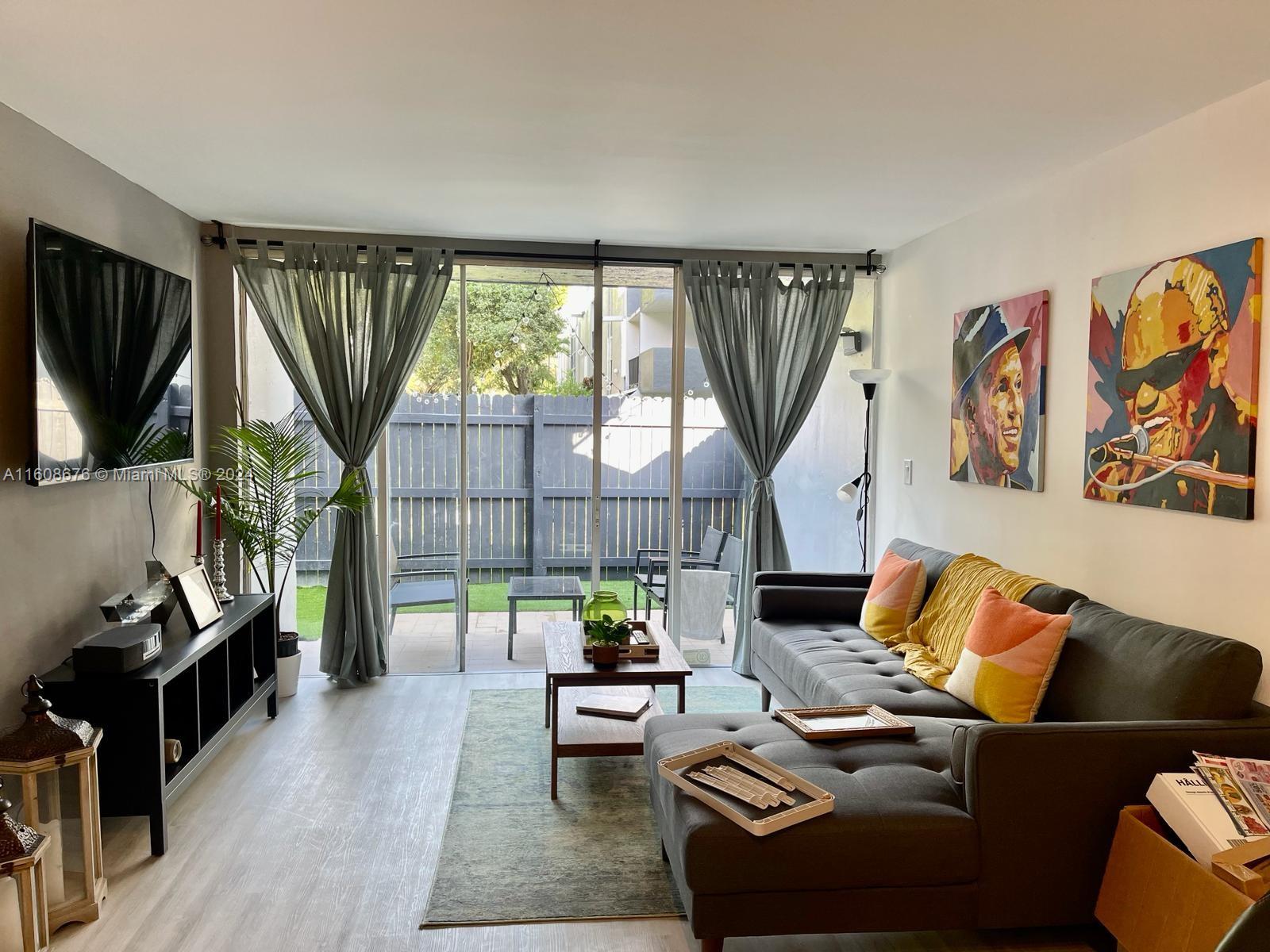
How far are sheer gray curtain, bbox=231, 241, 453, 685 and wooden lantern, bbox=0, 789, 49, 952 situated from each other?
2.47 m

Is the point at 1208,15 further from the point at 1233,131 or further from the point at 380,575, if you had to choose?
the point at 380,575

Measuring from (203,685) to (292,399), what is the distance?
1.78 m

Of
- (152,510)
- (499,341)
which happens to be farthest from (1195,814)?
(152,510)

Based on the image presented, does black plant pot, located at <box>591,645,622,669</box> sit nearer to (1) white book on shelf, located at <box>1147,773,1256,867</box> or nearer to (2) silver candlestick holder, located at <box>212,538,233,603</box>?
(2) silver candlestick holder, located at <box>212,538,233,603</box>

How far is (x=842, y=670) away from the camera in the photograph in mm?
3350

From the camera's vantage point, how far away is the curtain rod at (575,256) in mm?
4547

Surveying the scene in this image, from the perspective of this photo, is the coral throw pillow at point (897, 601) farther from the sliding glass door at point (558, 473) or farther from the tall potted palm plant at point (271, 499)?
the tall potted palm plant at point (271, 499)

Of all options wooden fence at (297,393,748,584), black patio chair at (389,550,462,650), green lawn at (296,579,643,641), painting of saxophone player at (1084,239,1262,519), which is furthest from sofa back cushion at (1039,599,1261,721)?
black patio chair at (389,550,462,650)

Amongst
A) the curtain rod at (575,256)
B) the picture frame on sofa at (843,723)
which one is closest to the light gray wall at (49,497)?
the curtain rod at (575,256)

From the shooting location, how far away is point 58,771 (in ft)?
7.73

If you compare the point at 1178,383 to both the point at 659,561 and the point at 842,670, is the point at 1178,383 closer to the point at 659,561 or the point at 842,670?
the point at 842,670

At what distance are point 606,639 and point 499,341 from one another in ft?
6.96

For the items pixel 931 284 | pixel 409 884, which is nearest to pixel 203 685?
pixel 409 884

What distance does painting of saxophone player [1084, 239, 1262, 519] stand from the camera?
2467 mm
